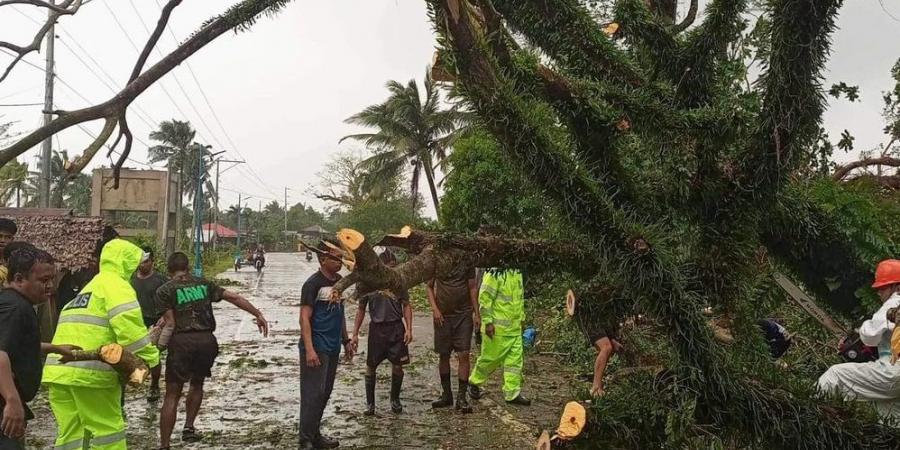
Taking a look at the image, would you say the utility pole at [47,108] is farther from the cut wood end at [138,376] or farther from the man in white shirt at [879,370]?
the man in white shirt at [879,370]

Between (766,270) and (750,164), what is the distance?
1655 millimetres

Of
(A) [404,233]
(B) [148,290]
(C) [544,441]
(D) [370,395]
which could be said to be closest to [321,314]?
(D) [370,395]

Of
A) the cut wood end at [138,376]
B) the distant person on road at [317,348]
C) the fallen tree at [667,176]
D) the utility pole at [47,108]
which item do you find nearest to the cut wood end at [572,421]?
the fallen tree at [667,176]

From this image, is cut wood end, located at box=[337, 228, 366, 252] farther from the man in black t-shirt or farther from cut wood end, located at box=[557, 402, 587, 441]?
the man in black t-shirt

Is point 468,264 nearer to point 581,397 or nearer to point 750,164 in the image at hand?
point 581,397

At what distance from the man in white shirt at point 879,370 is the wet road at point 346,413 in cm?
209

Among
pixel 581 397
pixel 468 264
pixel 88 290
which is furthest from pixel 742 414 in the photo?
pixel 88 290

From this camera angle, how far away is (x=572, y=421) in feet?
11.2

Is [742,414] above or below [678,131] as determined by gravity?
below

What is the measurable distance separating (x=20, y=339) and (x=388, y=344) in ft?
13.5

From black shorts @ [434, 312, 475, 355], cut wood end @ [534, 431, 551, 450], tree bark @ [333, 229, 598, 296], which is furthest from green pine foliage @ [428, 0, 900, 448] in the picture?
black shorts @ [434, 312, 475, 355]

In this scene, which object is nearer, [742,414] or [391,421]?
[742,414]

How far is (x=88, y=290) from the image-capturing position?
181 inches

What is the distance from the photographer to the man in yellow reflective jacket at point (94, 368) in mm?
4445
